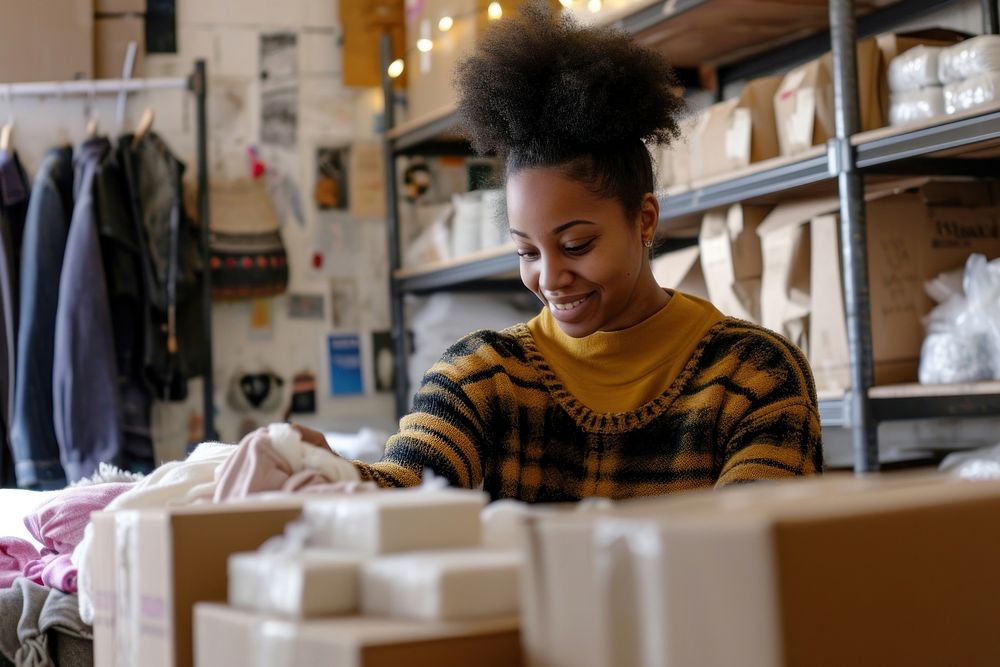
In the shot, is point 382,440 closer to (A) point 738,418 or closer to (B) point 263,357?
(B) point 263,357

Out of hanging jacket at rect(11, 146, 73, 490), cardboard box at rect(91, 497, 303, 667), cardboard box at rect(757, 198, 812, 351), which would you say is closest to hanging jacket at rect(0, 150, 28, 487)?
hanging jacket at rect(11, 146, 73, 490)

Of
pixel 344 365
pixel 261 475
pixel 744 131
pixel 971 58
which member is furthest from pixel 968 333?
pixel 344 365

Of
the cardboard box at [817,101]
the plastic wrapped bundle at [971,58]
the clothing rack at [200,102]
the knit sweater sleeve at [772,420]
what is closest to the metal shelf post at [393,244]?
the clothing rack at [200,102]

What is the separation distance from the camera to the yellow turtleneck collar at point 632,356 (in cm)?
149

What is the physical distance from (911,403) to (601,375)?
96cm

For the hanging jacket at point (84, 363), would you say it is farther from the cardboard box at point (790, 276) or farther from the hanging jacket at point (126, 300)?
the cardboard box at point (790, 276)

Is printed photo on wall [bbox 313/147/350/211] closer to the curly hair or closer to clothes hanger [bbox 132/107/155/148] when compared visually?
clothes hanger [bbox 132/107/155/148]

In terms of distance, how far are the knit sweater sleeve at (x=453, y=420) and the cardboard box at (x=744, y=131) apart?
1199mm

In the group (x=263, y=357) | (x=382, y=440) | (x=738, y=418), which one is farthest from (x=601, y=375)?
(x=263, y=357)

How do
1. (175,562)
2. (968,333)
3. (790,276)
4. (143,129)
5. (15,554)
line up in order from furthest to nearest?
(143,129) < (790,276) < (968,333) < (15,554) < (175,562)

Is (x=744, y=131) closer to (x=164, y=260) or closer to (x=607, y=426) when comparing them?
(x=607, y=426)

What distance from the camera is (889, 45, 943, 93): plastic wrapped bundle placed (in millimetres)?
2242

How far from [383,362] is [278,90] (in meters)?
0.99

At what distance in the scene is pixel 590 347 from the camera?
155 centimetres
